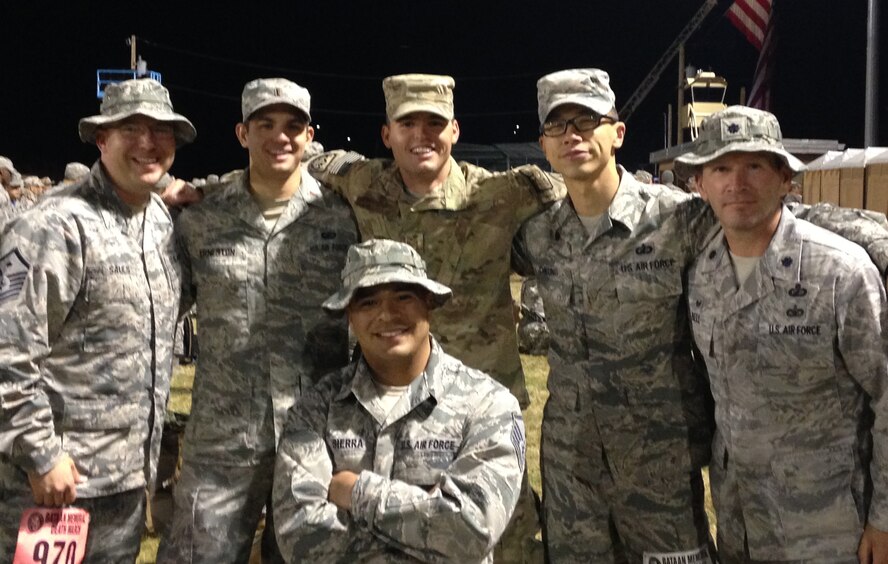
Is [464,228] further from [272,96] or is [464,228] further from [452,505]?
[452,505]

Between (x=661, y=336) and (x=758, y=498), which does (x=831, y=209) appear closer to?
(x=661, y=336)

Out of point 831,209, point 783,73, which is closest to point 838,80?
point 783,73

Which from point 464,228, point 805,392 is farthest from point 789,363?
point 464,228

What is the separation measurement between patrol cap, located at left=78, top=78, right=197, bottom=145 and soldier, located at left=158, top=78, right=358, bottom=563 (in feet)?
1.20

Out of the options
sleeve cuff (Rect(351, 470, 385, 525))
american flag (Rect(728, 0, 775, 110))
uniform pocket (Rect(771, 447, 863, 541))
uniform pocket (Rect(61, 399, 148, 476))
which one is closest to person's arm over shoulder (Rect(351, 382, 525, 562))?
sleeve cuff (Rect(351, 470, 385, 525))

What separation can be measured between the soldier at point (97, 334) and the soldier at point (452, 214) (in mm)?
932

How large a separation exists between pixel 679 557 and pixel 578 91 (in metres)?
2.04

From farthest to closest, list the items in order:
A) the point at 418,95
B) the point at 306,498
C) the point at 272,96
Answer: the point at 418,95 < the point at 272,96 < the point at 306,498

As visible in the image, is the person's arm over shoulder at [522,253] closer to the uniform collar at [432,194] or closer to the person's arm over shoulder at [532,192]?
the person's arm over shoulder at [532,192]

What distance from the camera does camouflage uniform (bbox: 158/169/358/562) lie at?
3482mm

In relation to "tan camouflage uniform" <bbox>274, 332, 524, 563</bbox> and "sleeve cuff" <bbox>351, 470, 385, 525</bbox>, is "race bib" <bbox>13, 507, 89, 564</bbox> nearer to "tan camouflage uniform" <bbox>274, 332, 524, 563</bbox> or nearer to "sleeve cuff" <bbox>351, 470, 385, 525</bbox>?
"tan camouflage uniform" <bbox>274, 332, 524, 563</bbox>

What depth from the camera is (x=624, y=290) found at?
352 centimetres

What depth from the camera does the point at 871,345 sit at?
2.84 meters

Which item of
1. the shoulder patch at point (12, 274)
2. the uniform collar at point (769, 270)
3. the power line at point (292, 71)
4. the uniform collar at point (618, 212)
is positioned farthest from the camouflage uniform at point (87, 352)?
the power line at point (292, 71)
